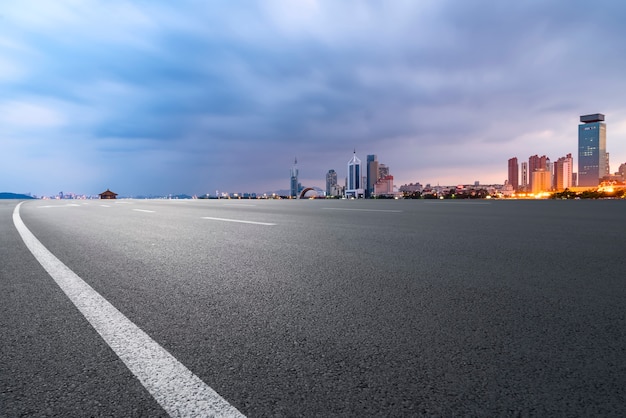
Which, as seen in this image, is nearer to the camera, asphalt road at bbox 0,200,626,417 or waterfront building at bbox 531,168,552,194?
asphalt road at bbox 0,200,626,417

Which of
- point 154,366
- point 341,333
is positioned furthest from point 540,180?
point 154,366

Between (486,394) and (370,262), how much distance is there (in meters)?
2.55

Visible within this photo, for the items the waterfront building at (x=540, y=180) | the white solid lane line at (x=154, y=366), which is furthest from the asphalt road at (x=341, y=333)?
the waterfront building at (x=540, y=180)

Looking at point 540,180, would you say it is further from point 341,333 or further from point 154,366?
point 154,366

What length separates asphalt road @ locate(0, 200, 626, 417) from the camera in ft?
4.61

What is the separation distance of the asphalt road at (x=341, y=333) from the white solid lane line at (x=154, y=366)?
1.7 inches

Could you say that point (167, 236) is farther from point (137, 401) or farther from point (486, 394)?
point (486, 394)

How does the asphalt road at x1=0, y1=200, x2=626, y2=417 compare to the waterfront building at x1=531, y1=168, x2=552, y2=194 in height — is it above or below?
below

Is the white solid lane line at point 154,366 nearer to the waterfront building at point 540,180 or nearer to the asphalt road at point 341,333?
the asphalt road at point 341,333

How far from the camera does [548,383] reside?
1.50 m

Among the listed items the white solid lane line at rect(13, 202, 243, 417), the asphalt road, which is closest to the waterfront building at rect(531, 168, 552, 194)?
the asphalt road

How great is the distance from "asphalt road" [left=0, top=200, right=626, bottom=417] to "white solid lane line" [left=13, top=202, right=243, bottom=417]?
43 mm

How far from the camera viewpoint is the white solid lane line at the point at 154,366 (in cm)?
135

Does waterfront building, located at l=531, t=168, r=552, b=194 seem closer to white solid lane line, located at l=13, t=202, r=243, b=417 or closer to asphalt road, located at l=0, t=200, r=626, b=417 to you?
asphalt road, located at l=0, t=200, r=626, b=417
